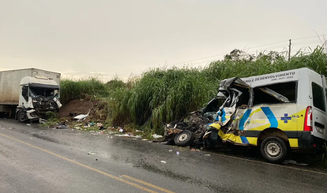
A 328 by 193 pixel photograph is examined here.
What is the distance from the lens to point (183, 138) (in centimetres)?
809

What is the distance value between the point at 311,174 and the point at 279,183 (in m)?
1.21

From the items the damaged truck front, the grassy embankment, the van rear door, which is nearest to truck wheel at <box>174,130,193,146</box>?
the damaged truck front

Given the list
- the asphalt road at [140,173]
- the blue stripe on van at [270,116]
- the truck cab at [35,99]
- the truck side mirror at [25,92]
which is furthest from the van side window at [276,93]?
the truck side mirror at [25,92]

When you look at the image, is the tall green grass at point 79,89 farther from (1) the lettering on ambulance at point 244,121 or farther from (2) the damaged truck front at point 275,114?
(1) the lettering on ambulance at point 244,121

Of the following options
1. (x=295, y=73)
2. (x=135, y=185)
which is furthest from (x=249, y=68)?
(x=135, y=185)

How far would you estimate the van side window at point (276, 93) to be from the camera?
5.91 m

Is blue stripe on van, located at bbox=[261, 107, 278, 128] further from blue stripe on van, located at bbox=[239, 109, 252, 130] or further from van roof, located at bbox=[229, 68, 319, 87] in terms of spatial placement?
van roof, located at bbox=[229, 68, 319, 87]

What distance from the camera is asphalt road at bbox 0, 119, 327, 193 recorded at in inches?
157

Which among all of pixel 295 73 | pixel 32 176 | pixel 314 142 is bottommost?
pixel 32 176

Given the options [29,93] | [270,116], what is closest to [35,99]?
[29,93]

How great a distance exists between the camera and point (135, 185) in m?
4.03

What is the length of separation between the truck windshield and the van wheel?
14321 millimetres

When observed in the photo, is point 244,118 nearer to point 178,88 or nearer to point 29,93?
point 178,88

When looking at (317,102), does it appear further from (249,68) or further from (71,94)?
(71,94)
